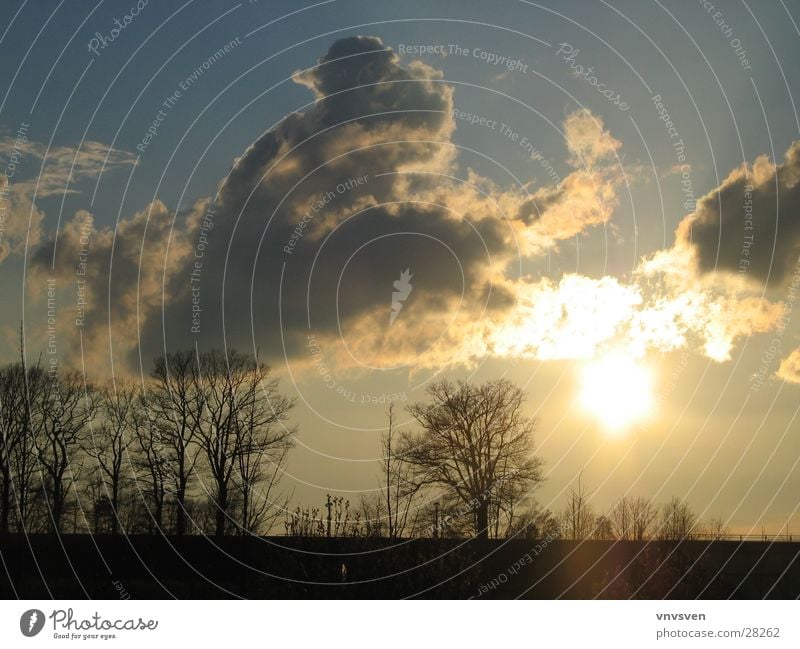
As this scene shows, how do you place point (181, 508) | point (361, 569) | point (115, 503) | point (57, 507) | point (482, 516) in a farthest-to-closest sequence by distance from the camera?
point (482, 516), point (115, 503), point (181, 508), point (57, 507), point (361, 569)

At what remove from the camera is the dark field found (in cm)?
3381

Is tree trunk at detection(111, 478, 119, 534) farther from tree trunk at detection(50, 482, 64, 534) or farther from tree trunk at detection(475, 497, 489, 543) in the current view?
tree trunk at detection(475, 497, 489, 543)

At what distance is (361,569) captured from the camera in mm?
34656

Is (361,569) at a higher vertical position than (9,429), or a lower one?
lower

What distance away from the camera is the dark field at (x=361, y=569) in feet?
111

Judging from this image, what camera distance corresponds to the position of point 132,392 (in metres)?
38.2

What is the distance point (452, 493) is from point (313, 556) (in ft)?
31.9

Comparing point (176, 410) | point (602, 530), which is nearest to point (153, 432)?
point (176, 410)

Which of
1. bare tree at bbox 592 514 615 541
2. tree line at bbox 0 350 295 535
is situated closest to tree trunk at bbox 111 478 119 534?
tree line at bbox 0 350 295 535

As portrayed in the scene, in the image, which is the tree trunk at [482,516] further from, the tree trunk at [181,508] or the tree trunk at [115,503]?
the tree trunk at [115,503]

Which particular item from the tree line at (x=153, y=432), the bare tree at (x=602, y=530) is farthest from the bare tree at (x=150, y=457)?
the bare tree at (x=602, y=530)

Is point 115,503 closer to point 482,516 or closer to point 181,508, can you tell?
point 181,508
